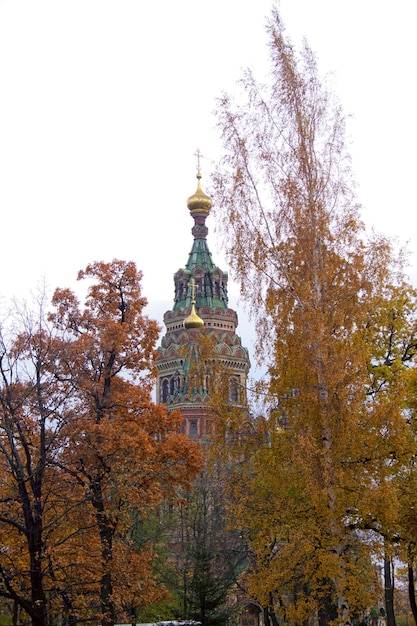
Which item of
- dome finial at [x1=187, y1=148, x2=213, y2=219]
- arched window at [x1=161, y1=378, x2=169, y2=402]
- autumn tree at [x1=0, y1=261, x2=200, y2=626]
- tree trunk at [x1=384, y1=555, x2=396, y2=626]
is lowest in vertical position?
tree trunk at [x1=384, y1=555, x2=396, y2=626]

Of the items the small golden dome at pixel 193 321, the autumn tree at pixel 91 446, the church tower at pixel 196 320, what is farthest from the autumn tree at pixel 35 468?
the small golden dome at pixel 193 321

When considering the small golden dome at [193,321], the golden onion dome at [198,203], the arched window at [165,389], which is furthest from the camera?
the golden onion dome at [198,203]

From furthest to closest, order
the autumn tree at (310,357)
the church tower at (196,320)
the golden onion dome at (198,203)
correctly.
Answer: the golden onion dome at (198,203), the church tower at (196,320), the autumn tree at (310,357)

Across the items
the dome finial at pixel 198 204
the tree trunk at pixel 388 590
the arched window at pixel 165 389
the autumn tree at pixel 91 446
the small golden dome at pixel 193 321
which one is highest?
the dome finial at pixel 198 204

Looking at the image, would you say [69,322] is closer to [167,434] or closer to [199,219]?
[167,434]

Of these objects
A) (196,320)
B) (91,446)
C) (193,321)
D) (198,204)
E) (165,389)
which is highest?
(198,204)

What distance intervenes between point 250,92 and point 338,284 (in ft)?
13.5

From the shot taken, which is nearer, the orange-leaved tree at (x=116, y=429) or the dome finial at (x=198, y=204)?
the orange-leaved tree at (x=116, y=429)

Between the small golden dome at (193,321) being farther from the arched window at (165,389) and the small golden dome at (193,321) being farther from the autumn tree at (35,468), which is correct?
the autumn tree at (35,468)

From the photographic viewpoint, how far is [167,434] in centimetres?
1655

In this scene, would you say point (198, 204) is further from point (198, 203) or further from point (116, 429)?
point (116, 429)

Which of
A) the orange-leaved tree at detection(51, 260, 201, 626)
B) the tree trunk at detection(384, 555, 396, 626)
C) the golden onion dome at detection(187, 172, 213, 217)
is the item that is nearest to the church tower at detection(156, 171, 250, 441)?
the golden onion dome at detection(187, 172, 213, 217)

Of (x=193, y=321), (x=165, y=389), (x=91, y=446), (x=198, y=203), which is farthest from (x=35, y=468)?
(x=198, y=203)

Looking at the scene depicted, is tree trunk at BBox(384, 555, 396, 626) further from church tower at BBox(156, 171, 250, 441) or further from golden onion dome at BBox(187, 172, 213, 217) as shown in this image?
golden onion dome at BBox(187, 172, 213, 217)
